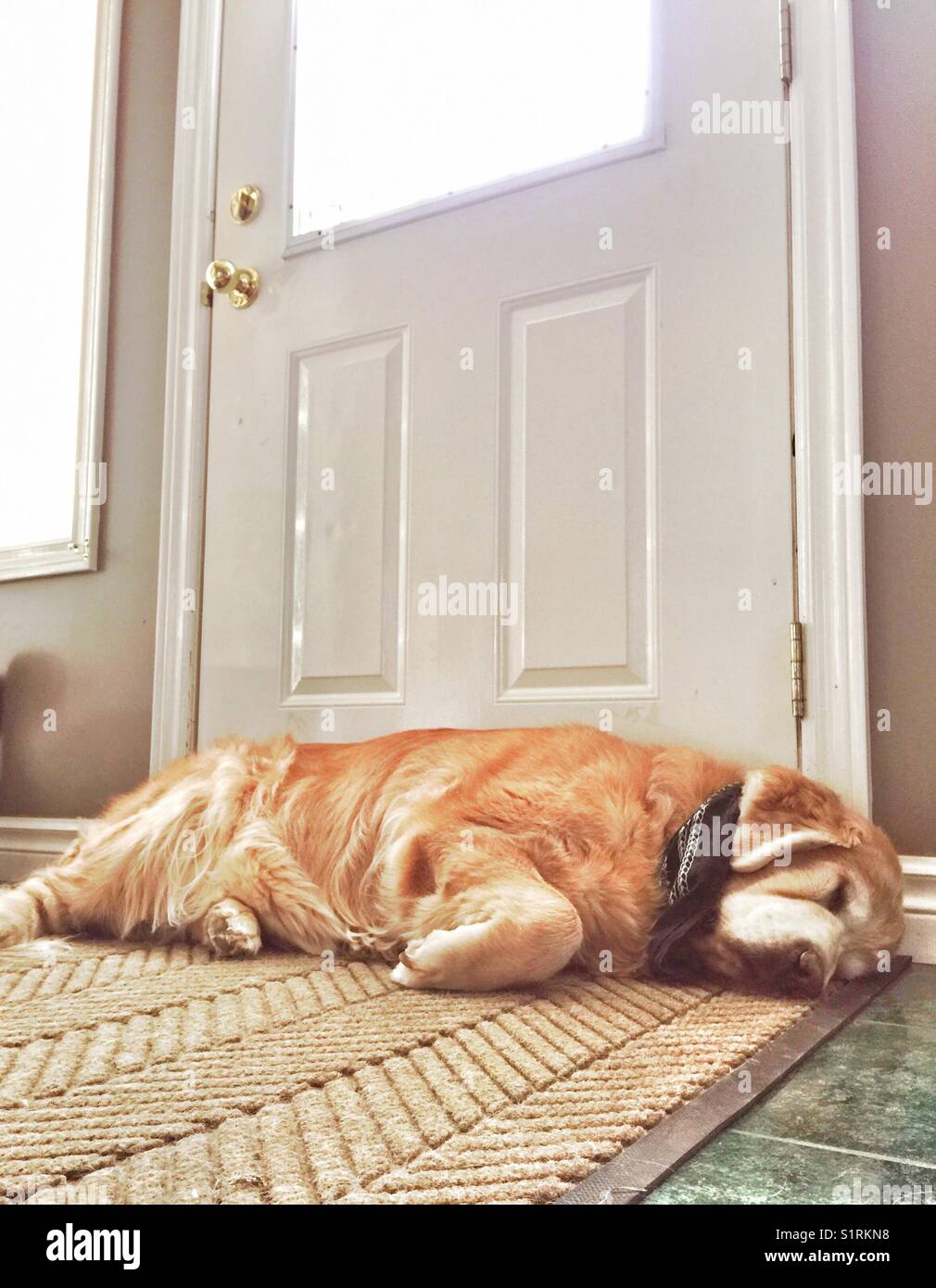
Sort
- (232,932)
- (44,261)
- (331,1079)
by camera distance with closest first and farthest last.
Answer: (331,1079) < (232,932) < (44,261)

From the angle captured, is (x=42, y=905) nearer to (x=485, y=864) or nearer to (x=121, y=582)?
(x=485, y=864)

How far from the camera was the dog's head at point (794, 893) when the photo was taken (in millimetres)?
1396

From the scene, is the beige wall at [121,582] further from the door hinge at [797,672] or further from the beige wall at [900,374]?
the beige wall at [900,374]

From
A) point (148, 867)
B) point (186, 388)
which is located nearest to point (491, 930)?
point (148, 867)

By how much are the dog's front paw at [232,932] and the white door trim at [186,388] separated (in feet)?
3.02

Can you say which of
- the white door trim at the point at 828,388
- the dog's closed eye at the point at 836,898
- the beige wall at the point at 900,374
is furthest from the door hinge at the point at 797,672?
the dog's closed eye at the point at 836,898

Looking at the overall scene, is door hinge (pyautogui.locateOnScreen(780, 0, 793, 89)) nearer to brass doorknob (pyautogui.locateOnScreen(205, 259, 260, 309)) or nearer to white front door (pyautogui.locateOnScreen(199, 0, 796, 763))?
white front door (pyautogui.locateOnScreen(199, 0, 796, 763))

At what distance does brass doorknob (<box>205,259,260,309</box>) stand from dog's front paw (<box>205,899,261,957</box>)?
1.65 metres

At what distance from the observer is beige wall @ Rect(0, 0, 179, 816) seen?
2764mm

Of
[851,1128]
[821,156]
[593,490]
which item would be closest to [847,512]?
[593,490]

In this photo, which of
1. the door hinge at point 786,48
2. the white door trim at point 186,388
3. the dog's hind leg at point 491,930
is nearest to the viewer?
the dog's hind leg at point 491,930

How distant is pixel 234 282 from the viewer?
267 centimetres

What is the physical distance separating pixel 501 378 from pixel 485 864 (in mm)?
1186

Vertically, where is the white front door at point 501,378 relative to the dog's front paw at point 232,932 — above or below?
above
